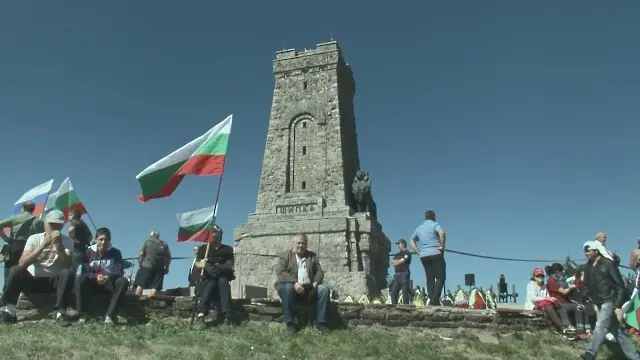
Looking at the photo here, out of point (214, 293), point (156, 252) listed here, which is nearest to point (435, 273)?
point (214, 293)

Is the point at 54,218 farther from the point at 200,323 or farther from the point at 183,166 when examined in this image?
the point at 200,323

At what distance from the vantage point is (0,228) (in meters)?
8.96

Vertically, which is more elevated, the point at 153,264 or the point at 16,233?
the point at 16,233

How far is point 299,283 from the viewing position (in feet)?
26.5

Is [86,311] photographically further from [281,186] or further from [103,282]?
[281,186]

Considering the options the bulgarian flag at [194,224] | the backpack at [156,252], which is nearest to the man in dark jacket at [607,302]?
the backpack at [156,252]

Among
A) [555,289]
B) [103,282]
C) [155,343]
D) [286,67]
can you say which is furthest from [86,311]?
[286,67]

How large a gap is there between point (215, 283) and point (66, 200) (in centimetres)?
761

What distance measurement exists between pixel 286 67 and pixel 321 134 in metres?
3.70

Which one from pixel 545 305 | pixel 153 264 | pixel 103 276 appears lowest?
pixel 545 305

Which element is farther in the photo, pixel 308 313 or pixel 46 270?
pixel 308 313

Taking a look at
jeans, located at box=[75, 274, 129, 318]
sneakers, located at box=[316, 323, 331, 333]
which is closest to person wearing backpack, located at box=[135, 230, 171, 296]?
jeans, located at box=[75, 274, 129, 318]

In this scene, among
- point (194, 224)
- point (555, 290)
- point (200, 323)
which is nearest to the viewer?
point (200, 323)

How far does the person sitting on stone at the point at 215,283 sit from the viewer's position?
26.2 feet
